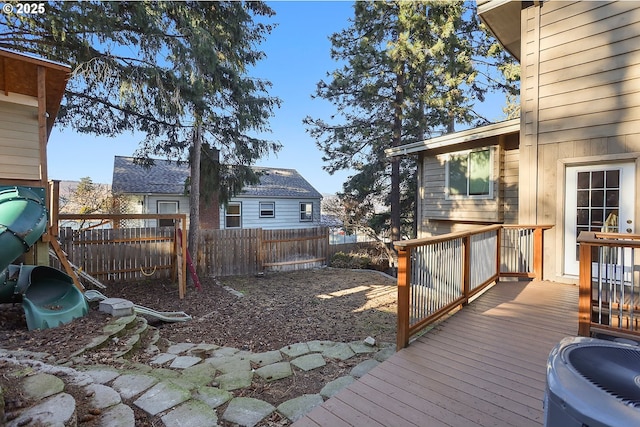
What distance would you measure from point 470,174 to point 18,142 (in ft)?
34.0

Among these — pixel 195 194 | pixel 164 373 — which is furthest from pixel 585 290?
pixel 195 194

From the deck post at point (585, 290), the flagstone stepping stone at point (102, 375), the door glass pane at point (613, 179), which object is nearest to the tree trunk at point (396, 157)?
the door glass pane at point (613, 179)

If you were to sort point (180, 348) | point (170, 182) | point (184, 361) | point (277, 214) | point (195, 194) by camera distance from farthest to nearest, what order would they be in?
1. point (277, 214)
2. point (170, 182)
3. point (195, 194)
4. point (180, 348)
5. point (184, 361)

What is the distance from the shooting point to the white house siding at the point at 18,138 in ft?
20.7

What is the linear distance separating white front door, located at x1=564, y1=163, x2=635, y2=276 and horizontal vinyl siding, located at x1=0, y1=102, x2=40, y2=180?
10.4 m

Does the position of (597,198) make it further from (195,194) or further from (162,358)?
(195,194)

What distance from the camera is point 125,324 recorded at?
14.6 ft

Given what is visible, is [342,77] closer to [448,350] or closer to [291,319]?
[291,319]

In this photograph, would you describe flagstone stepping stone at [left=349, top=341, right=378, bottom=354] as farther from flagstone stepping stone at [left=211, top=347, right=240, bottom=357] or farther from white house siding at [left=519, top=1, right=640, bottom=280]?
white house siding at [left=519, top=1, right=640, bottom=280]

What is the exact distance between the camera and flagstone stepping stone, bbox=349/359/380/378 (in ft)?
10.6

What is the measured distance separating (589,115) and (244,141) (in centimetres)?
832

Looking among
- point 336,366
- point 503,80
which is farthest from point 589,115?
point 503,80

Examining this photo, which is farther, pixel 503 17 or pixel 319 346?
pixel 503 17

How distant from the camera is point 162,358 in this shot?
389 centimetres
